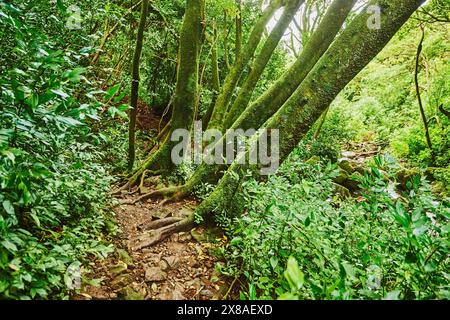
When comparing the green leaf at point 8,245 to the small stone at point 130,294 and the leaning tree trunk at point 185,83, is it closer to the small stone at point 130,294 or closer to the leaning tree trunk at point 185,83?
the small stone at point 130,294

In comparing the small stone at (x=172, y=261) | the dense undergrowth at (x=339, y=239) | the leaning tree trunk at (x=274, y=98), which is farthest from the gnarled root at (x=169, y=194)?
the small stone at (x=172, y=261)

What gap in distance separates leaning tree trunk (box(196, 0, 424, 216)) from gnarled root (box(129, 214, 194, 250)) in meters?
0.42

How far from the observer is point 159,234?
12.9ft

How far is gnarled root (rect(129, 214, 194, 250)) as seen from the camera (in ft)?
12.2

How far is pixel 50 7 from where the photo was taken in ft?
13.1

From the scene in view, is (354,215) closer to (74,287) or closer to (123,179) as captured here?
(74,287)

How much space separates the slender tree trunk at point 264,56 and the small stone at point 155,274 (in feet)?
14.8

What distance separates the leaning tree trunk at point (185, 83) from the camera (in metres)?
5.48

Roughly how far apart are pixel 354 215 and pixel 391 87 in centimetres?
1449

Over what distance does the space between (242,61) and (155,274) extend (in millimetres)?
5580

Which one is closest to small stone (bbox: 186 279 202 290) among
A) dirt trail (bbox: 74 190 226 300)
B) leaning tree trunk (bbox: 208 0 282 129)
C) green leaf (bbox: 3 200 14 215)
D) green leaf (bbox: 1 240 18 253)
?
dirt trail (bbox: 74 190 226 300)

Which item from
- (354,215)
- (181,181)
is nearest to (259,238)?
(354,215)

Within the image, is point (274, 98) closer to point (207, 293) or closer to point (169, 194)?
point (169, 194)
